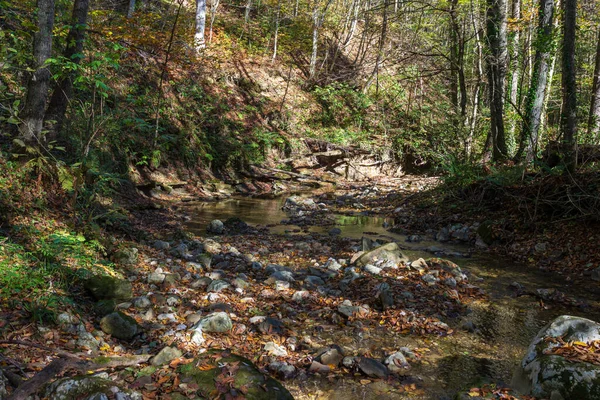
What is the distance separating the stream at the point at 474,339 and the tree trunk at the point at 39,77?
4921 mm

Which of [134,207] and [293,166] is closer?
[134,207]

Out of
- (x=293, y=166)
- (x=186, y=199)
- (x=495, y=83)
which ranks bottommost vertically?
(x=186, y=199)

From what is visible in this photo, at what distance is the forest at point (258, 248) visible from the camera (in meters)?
3.01

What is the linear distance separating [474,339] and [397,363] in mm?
1137

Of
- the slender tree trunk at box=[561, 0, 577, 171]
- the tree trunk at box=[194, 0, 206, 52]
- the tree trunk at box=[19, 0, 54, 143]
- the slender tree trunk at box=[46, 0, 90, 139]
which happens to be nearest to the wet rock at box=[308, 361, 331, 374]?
the tree trunk at box=[19, 0, 54, 143]

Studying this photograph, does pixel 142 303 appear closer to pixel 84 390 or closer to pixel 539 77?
pixel 84 390

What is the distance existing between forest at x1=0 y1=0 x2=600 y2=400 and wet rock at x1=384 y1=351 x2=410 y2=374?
0.02 meters

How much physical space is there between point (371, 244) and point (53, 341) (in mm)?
5485

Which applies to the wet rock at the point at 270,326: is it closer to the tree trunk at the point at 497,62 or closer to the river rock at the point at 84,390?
the river rock at the point at 84,390

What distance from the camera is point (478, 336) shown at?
166 inches

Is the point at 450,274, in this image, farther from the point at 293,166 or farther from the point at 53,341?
the point at 293,166

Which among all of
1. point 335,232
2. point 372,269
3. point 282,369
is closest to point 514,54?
point 335,232

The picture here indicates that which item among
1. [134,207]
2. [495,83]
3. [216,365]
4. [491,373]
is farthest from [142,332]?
[495,83]

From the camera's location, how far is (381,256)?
20.9 ft
